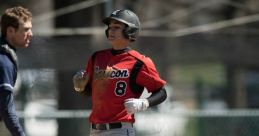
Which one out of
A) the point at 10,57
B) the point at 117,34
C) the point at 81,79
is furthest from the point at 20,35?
the point at 117,34

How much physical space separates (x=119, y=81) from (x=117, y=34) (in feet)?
1.10

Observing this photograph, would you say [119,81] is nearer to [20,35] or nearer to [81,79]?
[81,79]

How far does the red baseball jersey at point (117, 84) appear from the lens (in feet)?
18.8

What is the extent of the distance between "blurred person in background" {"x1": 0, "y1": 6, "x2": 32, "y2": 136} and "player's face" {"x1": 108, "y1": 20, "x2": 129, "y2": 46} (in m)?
0.59

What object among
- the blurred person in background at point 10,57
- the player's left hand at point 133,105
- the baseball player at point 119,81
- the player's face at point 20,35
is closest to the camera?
the blurred person in background at point 10,57

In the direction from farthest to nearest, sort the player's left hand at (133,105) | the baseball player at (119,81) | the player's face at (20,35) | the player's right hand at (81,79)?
the player's right hand at (81,79), the baseball player at (119,81), the player's face at (20,35), the player's left hand at (133,105)

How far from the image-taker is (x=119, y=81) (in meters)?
5.72

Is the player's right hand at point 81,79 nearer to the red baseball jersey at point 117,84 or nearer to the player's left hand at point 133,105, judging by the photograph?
the red baseball jersey at point 117,84

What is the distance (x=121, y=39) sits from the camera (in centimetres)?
580

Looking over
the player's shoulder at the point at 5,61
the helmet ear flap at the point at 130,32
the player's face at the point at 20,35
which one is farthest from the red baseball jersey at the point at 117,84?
the player's shoulder at the point at 5,61

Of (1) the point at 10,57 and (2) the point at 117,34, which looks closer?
(1) the point at 10,57

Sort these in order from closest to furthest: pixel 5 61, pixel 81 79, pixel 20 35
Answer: pixel 5 61 < pixel 20 35 < pixel 81 79

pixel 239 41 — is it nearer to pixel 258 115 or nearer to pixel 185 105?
pixel 185 105

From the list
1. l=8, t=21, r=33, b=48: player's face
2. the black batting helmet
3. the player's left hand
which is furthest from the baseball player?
l=8, t=21, r=33, b=48: player's face
